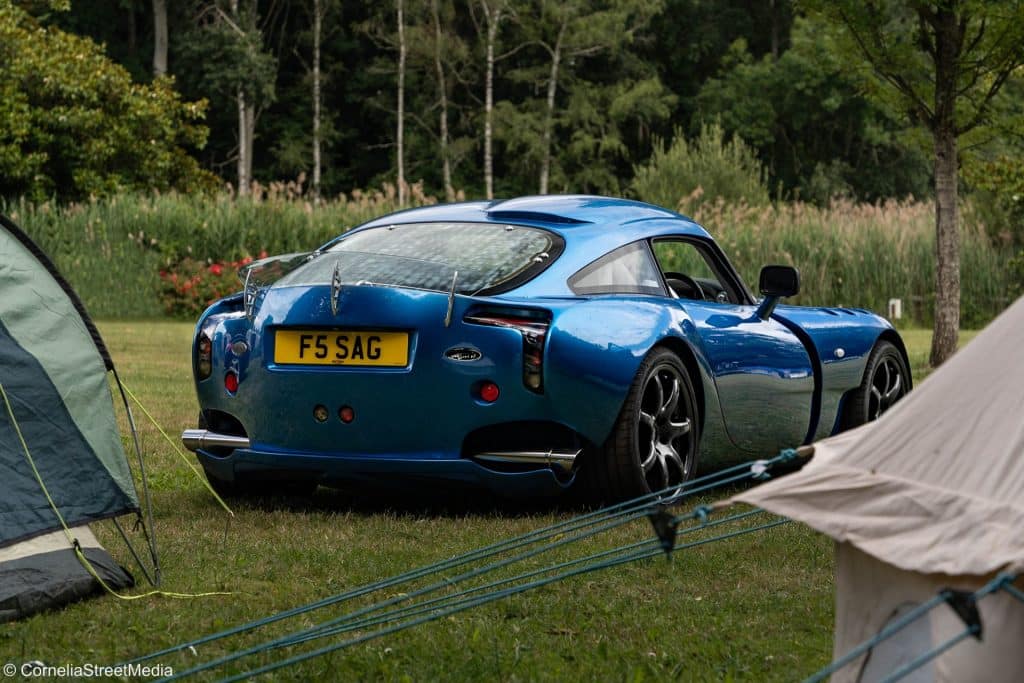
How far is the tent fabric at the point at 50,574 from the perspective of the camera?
4.58 meters

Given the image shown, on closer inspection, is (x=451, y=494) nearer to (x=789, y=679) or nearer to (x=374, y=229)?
(x=374, y=229)

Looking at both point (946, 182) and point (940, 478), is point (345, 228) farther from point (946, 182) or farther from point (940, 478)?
point (940, 478)

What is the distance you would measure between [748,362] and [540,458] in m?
1.47

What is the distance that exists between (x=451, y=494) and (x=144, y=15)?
4868 cm

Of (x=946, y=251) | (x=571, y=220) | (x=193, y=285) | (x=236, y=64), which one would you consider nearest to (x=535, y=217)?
(x=571, y=220)

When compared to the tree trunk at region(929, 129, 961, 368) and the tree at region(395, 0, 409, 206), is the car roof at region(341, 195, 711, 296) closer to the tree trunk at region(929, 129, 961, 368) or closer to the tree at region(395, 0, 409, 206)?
the tree trunk at region(929, 129, 961, 368)

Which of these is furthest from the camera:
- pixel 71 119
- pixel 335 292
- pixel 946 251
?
pixel 71 119

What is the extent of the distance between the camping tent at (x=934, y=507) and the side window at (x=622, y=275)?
131 inches

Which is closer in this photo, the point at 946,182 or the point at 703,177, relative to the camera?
the point at 946,182

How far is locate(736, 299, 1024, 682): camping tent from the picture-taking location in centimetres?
284

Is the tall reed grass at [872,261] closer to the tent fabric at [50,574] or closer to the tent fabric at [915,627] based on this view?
the tent fabric at [50,574]

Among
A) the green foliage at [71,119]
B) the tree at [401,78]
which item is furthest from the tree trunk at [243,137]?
the green foliage at [71,119]

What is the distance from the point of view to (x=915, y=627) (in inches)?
119

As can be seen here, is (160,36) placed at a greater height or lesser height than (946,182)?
greater
